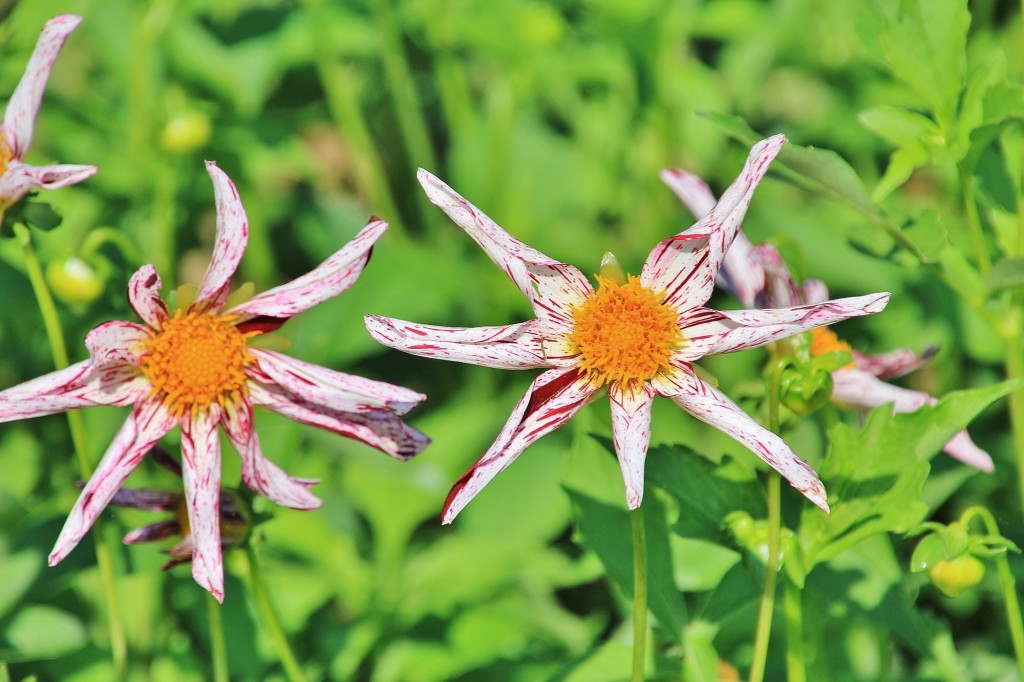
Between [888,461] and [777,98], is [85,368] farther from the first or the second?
[777,98]

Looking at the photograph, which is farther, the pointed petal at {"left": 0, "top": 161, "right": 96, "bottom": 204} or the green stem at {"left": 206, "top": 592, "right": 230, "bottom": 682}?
the green stem at {"left": 206, "top": 592, "right": 230, "bottom": 682}

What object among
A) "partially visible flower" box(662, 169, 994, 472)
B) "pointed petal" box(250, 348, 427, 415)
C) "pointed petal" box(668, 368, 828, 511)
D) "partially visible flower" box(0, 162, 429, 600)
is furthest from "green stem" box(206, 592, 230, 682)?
"partially visible flower" box(662, 169, 994, 472)

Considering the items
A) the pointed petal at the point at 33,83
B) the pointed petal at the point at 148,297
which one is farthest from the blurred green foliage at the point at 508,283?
the pointed petal at the point at 148,297

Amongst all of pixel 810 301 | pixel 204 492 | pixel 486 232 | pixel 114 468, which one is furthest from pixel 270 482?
pixel 810 301

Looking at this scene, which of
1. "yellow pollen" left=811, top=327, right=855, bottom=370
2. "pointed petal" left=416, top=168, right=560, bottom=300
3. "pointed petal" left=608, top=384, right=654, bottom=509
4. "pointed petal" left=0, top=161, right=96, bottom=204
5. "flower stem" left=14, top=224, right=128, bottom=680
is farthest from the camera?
"yellow pollen" left=811, top=327, right=855, bottom=370

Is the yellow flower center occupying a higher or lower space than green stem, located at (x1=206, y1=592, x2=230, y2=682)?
higher

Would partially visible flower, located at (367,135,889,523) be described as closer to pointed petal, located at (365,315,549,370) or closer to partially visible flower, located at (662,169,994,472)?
pointed petal, located at (365,315,549,370)

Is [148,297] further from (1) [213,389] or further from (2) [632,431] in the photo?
(2) [632,431]

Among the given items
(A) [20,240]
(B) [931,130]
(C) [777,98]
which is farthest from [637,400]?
(C) [777,98]
